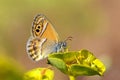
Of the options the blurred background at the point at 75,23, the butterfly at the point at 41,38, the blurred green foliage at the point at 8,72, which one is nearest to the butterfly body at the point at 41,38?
the butterfly at the point at 41,38

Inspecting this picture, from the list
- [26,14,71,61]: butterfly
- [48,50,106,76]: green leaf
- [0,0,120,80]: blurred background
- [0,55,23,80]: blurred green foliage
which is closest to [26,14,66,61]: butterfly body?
[26,14,71,61]: butterfly

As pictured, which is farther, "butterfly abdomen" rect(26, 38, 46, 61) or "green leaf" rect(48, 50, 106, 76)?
"butterfly abdomen" rect(26, 38, 46, 61)

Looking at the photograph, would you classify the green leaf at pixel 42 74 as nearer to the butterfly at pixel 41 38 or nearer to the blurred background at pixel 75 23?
the butterfly at pixel 41 38

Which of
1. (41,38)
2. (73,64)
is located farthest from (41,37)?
(73,64)

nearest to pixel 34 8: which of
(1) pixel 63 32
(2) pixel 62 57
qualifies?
(1) pixel 63 32

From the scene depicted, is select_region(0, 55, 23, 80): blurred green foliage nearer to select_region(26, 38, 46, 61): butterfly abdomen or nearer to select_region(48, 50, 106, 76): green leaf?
select_region(48, 50, 106, 76): green leaf
